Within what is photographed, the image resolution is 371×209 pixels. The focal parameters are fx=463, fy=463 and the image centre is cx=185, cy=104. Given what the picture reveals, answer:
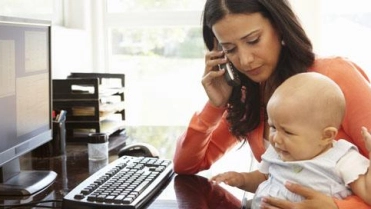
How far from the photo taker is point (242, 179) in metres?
1.29

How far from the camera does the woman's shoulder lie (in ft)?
3.90

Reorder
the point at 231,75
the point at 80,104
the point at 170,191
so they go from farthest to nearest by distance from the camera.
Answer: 1. the point at 80,104
2. the point at 231,75
3. the point at 170,191

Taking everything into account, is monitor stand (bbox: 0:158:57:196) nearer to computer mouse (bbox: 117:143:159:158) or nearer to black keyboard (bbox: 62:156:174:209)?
black keyboard (bbox: 62:156:174:209)

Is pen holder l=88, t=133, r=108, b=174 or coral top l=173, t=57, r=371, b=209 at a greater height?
coral top l=173, t=57, r=371, b=209

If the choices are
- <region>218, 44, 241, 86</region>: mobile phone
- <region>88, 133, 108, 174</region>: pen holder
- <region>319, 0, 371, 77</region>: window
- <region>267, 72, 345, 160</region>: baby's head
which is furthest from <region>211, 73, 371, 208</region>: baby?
<region>319, 0, 371, 77</region>: window

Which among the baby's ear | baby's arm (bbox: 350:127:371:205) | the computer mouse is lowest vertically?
the computer mouse

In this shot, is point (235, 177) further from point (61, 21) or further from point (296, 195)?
point (61, 21)

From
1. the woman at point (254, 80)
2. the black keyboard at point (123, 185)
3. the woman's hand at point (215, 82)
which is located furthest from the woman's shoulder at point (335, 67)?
the black keyboard at point (123, 185)

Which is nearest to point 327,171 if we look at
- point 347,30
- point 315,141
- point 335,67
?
point 315,141

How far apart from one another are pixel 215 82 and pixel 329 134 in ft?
1.71

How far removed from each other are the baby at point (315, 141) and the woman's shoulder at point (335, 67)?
0.15 meters

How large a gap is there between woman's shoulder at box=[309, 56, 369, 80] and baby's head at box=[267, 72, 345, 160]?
159 millimetres

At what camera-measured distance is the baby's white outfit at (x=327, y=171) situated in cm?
99

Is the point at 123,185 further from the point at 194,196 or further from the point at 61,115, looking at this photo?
the point at 61,115
